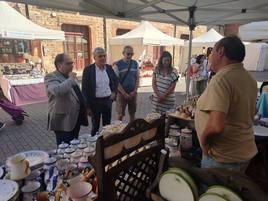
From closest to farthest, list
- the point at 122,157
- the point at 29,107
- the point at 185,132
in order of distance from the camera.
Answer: the point at 122,157 < the point at 185,132 < the point at 29,107

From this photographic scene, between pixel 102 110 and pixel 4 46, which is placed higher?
pixel 4 46

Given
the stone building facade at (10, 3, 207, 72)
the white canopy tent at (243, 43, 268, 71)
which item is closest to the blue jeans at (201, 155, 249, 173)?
the stone building facade at (10, 3, 207, 72)

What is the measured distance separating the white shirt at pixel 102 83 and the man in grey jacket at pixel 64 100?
1.95 ft

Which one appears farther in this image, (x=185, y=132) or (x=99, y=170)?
(x=185, y=132)

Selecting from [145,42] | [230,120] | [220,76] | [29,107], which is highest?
Result: [145,42]

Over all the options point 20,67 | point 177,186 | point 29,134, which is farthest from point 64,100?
point 20,67

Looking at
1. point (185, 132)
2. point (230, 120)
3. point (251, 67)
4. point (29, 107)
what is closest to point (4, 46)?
point (29, 107)

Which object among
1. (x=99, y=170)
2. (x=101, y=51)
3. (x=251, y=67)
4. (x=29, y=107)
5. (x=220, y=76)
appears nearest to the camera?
(x=99, y=170)

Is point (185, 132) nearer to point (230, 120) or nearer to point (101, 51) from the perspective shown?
point (230, 120)

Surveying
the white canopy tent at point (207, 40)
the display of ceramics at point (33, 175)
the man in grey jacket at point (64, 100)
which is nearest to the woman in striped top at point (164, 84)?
the man in grey jacket at point (64, 100)

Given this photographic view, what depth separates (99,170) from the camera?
98cm

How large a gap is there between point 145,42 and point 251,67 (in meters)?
12.5

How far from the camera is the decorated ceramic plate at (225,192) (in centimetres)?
90

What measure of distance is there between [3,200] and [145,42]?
284 inches
